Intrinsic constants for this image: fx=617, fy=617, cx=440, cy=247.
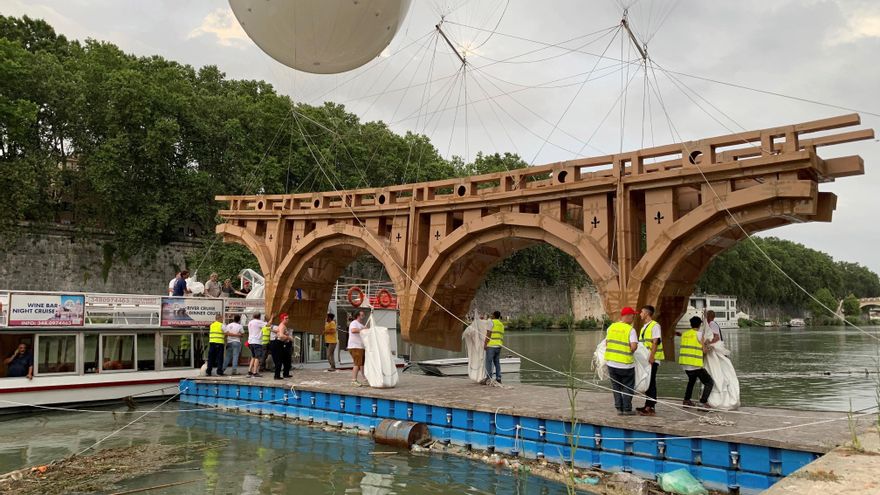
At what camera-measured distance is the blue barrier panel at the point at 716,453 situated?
8.81 metres

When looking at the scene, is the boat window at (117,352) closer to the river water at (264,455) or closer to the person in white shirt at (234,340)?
the river water at (264,455)

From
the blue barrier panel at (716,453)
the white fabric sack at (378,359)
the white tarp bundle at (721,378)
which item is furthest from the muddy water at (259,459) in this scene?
the white tarp bundle at (721,378)

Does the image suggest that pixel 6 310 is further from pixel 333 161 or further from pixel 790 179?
pixel 333 161

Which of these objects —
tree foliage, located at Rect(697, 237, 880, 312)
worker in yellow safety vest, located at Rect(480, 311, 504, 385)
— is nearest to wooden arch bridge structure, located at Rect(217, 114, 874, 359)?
worker in yellow safety vest, located at Rect(480, 311, 504, 385)

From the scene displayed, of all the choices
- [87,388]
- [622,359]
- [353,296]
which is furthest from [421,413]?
[87,388]

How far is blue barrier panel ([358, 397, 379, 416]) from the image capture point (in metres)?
13.8

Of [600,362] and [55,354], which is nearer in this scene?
[600,362]

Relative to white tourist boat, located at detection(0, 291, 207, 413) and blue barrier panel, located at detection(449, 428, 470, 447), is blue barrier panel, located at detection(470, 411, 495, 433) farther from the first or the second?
white tourist boat, located at detection(0, 291, 207, 413)

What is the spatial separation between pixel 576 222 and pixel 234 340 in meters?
10.9

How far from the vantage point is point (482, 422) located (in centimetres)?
1179

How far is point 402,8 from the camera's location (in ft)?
40.7

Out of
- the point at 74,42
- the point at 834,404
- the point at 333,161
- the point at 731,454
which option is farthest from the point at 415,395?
the point at 74,42

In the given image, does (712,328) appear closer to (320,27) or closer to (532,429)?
(532,429)

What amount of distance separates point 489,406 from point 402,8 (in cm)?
805
